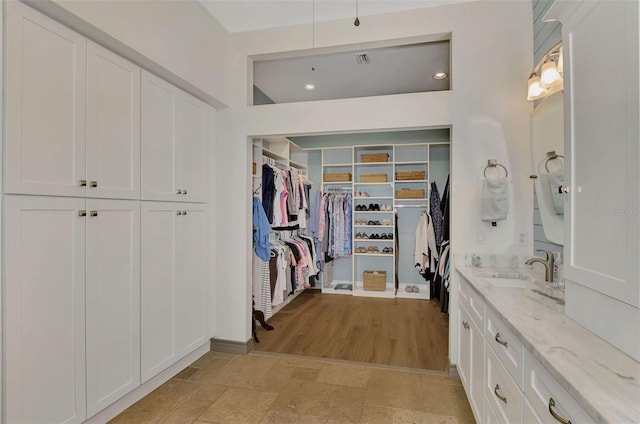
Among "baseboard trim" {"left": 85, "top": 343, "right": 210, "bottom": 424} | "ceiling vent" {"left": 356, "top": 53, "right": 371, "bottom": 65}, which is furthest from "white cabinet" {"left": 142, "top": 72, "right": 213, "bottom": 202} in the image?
"ceiling vent" {"left": 356, "top": 53, "right": 371, "bottom": 65}

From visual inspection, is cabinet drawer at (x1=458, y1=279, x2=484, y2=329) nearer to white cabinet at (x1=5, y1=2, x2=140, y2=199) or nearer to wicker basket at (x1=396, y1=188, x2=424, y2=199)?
white cabinet at (x1=5, y1=2, x2=140, y2=199)

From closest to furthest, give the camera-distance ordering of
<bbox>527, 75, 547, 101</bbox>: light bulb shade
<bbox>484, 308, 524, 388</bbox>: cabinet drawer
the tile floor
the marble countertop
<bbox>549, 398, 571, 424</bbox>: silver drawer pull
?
1. the marble countertop
2. <bbox>549, 398, 571, 424</bbox>: silver drawer pull
3. <bbox>484, 308, 524, 388</bbox>: cabinet drawer
4. the tile floor
5. <bbox>527, 75, 547, 101</bbox>: light bulb shade

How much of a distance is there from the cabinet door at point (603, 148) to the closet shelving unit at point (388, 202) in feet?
11.6

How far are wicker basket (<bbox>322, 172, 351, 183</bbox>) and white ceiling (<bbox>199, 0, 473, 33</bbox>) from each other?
259 centimetres

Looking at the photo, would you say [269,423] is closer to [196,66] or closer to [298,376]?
[298,376]

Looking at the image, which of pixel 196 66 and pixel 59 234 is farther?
pixel 196 66

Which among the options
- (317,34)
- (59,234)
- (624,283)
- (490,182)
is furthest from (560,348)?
(317,34)

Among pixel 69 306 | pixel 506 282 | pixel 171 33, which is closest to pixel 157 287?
pixel 69 306

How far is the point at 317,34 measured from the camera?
9.00ft

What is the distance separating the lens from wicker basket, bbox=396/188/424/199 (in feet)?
15.9

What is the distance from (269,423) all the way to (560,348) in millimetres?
1686

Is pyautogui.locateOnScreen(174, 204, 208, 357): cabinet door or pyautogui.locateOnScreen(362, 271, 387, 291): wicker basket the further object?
pyautogui.locateOnScreen(362, 271, 387, 291): wicker basket

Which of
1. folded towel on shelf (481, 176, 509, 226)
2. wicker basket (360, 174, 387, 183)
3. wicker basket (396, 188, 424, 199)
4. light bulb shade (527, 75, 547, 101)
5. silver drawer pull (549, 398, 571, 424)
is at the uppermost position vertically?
light bulb shade (527, 75, 547, 101)

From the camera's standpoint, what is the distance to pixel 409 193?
488 cm
